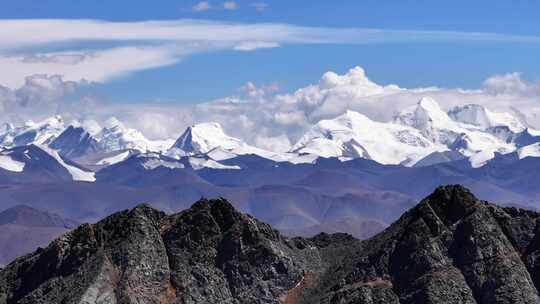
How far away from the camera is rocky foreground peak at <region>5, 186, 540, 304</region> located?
155375 millimetres

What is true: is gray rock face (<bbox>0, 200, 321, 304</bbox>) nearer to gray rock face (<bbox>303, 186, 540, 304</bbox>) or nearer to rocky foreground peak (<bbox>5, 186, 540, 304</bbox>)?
rocky foreground peak (<bbox>5, 186, 540, 304</bbox>)

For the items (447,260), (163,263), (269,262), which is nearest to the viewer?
(447,260)

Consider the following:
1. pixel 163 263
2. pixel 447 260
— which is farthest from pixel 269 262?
pixel 447 260

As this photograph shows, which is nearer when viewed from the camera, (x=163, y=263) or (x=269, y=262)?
(x=163, y=263)

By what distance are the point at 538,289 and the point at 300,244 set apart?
139ft

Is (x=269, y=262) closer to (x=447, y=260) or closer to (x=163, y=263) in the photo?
(x=163, y=263)

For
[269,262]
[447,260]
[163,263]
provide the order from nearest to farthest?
1. [447,260]
2. [163,263]
3. [269,262]

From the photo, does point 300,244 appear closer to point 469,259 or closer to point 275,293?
point 275,293

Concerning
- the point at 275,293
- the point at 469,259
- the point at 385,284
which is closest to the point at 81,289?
the point at 275,293

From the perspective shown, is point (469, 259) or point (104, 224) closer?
point (469, 259)

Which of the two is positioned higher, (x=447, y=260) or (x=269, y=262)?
(x=447, y=260)

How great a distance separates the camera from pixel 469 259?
521 ft

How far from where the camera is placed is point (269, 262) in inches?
6747

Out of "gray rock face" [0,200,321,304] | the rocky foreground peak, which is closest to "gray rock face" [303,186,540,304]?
the rocky foreground peak
